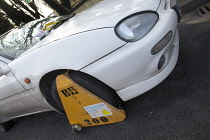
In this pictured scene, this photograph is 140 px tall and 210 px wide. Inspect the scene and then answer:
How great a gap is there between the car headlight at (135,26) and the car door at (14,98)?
117 centimetres

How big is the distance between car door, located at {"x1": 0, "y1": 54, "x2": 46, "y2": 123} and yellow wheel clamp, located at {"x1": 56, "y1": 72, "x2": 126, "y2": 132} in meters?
0.44

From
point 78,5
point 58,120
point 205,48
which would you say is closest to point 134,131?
point 58,120

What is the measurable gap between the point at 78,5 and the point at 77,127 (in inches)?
211

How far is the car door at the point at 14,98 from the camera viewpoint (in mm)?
1893

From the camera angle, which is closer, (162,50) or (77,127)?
(162,50)

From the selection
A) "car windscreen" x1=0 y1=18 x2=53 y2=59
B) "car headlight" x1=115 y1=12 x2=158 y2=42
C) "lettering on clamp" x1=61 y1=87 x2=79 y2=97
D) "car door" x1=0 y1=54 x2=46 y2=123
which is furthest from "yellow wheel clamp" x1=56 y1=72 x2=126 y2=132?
"car windscreen" x1=0 y1=18 x2=53 y2=59

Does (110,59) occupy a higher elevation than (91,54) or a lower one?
lower

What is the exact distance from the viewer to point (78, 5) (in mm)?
6414

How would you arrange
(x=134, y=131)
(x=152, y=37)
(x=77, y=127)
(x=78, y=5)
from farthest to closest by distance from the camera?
(x=78, y=5), (x=77, y=127), (x=134, y=131), (x=152, y=37)

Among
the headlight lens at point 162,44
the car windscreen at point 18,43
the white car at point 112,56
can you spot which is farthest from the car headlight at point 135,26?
the car windscreen at point 18,43

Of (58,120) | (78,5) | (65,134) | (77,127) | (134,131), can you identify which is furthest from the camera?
(78,5)

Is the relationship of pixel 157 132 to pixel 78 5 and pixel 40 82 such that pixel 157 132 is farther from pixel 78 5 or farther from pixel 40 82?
pixel 78 5

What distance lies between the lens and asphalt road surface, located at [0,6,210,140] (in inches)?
59.0

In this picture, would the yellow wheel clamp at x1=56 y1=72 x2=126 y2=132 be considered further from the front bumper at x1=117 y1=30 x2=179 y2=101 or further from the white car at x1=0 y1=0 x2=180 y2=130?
the front bumper at x1=117 y1=30 x2=179 y2=101
